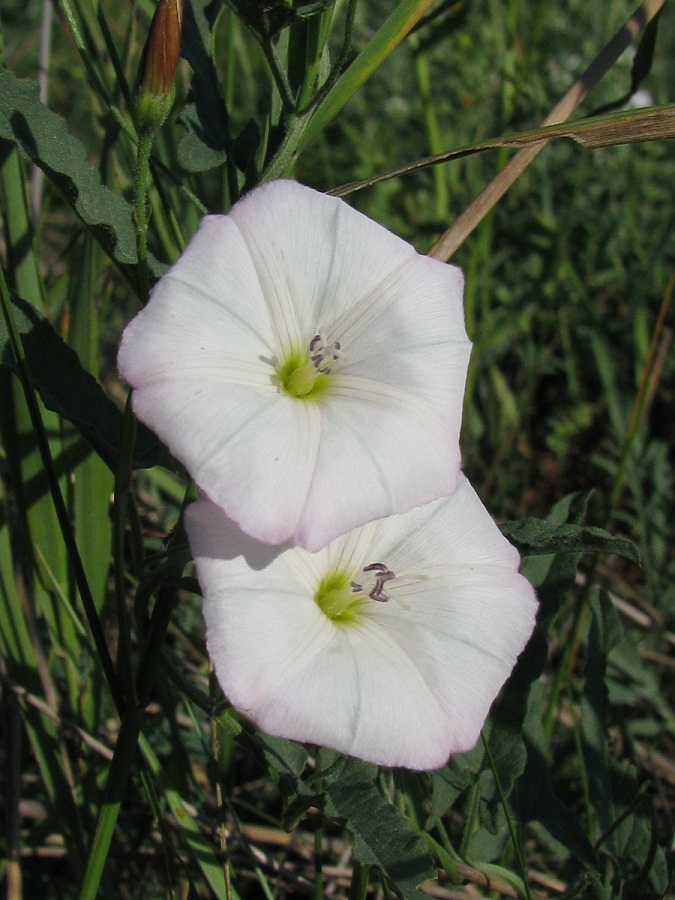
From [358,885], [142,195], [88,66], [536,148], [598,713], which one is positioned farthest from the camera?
[598,713]

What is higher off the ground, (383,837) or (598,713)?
(383,837)

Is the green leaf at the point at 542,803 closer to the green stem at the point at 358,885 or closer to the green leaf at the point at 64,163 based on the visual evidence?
the green stem at the point at 358,885

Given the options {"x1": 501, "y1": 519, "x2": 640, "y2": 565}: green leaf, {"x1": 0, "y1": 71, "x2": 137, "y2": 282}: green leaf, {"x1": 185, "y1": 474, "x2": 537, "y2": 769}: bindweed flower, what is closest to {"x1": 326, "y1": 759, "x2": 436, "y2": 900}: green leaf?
{"x1": 185, "y1": 474, "x2": 537, "y2": 769}: bindweed flower

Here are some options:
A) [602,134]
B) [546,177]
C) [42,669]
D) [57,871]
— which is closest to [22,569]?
[42,669]

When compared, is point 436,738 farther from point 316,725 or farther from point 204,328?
point 204,328

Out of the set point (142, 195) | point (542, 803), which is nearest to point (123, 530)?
point (142, 195)

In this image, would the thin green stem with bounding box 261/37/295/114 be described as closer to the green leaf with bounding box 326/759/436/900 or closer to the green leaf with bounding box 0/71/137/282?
the green leaf with bounding box 0/71/137/282

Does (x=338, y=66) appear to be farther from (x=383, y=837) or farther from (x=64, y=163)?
(x=383, y=837)
